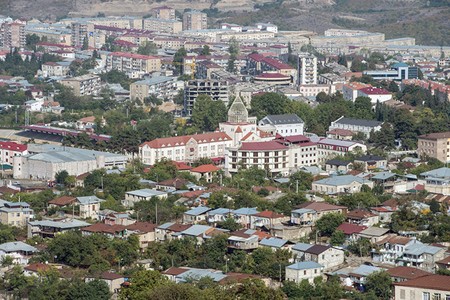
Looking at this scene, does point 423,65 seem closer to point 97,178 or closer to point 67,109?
point 67,109

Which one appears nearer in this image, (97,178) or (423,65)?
(97,178)

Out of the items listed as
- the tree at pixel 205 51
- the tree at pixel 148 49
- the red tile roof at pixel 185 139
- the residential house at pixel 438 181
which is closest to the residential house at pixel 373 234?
the residential house at pixel 438 181

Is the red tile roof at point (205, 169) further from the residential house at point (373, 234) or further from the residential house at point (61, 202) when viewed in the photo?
the residential house at point (373, 234)

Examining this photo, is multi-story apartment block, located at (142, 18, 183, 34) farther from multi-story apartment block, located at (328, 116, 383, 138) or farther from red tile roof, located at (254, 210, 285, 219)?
red tile roof, located at (254, 210, 285, 219)

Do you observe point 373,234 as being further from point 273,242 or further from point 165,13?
point 165,13

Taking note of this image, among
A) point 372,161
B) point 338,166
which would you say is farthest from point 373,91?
point 338,166

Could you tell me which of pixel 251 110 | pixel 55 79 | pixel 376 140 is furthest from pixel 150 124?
pixel 55 79

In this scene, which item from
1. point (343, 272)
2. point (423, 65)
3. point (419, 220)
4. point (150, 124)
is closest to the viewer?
point (343, 272)
